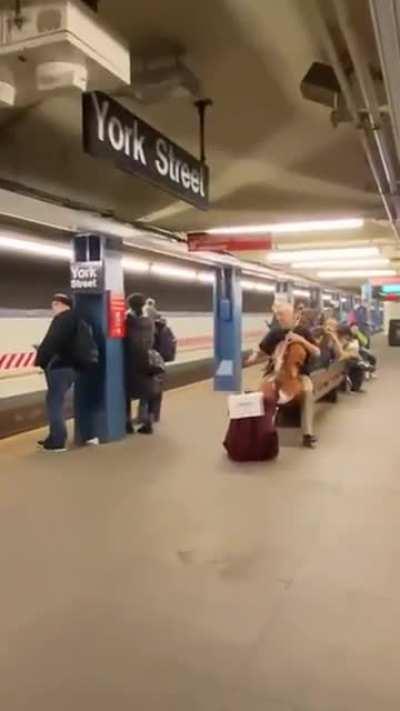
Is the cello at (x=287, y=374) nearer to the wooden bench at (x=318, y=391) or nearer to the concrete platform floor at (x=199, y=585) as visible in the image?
the wooden bench at (x=318, y=391)

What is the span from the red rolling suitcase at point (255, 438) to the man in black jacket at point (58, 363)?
1777 millimetres

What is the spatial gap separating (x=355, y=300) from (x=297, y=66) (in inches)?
1039

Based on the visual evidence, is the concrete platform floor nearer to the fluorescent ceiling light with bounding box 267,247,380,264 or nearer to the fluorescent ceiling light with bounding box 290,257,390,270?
the fluorescent ceiling light with bounding box 267,247,380,264

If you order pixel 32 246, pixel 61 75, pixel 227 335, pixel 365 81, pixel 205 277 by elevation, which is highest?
pixel 365 81

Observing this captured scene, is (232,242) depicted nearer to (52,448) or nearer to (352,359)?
(352,359)

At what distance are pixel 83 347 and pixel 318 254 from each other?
5647mm

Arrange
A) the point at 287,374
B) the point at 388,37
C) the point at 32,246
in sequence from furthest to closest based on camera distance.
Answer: the point at 32,246 < the point at 287,374 < the point at 388,37

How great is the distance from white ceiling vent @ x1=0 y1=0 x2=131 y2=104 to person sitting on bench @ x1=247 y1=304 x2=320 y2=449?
4.03 meters

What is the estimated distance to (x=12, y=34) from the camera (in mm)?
2424

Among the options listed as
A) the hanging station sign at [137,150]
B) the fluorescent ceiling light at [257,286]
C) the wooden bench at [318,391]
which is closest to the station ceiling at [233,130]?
the hanging station sign at [137,150]

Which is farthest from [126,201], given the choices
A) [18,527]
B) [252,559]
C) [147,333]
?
[252,559]

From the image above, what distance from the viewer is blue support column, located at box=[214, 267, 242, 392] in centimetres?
1126

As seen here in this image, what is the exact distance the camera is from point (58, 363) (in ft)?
20.8

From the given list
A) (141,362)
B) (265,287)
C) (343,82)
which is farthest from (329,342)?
(265,287)
